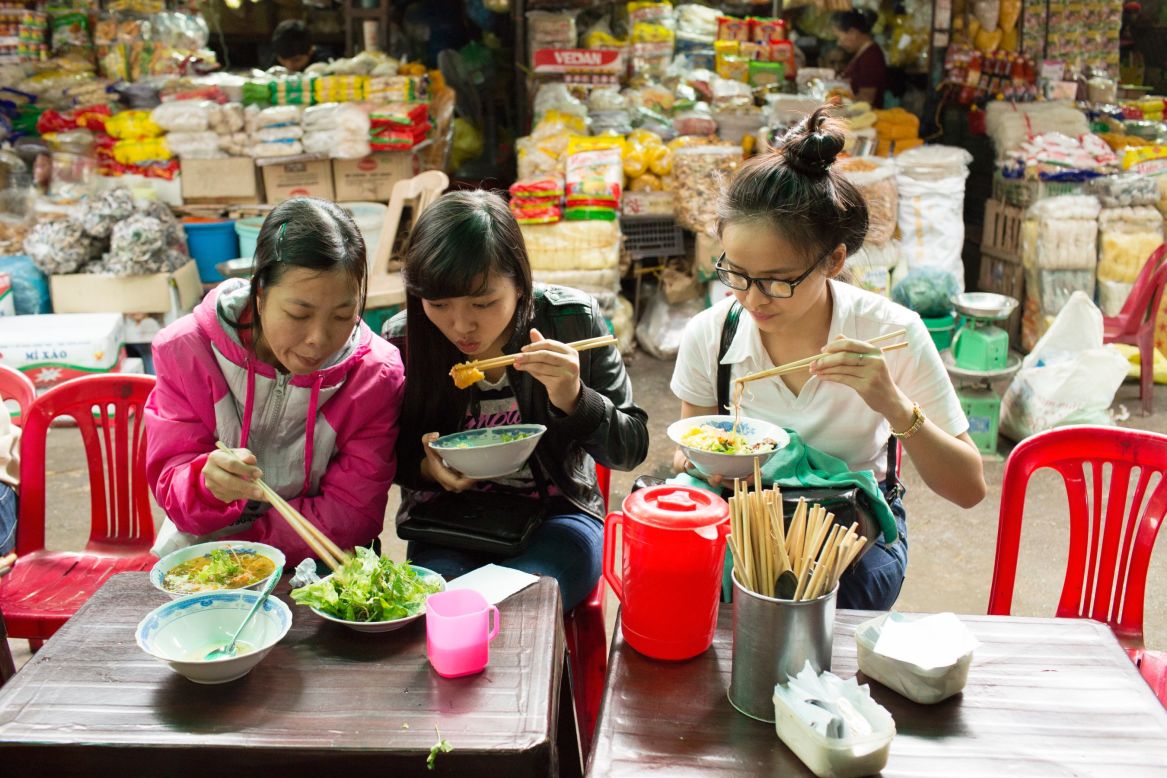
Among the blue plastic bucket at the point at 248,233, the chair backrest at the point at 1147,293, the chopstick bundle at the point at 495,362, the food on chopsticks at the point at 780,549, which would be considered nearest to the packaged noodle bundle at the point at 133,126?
the blue plastic bucket at the point at 248,233

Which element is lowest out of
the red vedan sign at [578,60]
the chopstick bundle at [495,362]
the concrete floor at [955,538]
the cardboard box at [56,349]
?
the concrete floor at [955,538]

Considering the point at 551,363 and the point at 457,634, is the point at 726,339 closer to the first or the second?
the point at 551,363

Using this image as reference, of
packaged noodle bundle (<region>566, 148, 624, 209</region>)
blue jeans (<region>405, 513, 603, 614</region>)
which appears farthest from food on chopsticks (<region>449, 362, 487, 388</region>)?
packaged noodle bundle (<region>566, 148, 624, 209</region>)

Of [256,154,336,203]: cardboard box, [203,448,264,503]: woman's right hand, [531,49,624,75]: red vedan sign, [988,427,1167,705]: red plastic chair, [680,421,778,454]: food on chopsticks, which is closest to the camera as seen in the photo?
[203,448,264,503]: woman's right hand

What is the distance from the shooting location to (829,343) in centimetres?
210

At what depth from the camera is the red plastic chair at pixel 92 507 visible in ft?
8.63

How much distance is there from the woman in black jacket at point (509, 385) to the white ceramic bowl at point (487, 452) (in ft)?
0.31

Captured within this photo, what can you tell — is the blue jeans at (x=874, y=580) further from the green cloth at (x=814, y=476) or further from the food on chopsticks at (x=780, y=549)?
the food on chopsticks at (x=780, y=549)

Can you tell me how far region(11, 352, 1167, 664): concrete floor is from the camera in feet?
12.3

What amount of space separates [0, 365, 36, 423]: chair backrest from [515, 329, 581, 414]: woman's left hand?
Answer: 160 centimetres

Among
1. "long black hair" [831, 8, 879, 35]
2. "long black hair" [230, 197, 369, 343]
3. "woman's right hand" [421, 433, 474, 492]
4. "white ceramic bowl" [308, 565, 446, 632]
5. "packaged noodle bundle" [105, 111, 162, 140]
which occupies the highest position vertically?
"long black hair" [831, 8, 879, 35]

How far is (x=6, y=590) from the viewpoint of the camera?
8.57 ft

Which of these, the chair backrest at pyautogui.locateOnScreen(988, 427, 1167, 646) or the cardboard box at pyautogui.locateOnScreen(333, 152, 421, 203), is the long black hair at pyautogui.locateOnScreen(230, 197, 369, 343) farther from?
the cardboard box at pyautogui.locateOnScreen(333, 152, 421, 203)

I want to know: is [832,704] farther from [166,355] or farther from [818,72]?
[818,72]
